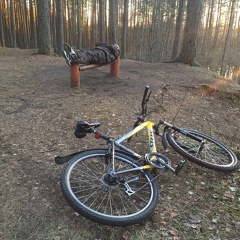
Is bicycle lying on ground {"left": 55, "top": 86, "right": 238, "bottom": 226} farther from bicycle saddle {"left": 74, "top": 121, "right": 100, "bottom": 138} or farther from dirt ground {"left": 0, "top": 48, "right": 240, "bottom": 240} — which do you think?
dirt ground {"left": 0, "top": 48, "right": 240, "bottom": 240}

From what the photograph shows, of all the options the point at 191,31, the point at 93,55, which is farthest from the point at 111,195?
the point at 191,31

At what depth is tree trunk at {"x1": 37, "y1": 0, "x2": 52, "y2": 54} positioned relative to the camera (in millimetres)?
11394

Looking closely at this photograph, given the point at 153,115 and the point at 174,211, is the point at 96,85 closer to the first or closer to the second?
the point at 153,115

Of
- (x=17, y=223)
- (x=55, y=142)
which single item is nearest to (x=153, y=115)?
(x=55, y=142)

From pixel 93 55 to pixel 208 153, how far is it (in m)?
4.43

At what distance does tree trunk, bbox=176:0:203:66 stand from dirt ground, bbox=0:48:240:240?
1.94 metres

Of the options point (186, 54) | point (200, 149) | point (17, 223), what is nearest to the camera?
point (17, 223)

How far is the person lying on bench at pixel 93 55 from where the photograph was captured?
6.29m

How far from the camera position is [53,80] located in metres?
7.54

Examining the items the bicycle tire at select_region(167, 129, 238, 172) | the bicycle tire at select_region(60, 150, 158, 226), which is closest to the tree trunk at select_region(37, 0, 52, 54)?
the bicycle tire at select_region(167, 129, 238, 172)

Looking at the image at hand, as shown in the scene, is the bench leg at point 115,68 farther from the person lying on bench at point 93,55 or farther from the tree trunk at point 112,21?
the tree trunk at point 112,21

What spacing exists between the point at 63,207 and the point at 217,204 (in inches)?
68.7

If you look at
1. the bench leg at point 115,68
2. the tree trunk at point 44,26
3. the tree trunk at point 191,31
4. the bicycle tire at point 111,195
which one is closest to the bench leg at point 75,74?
the bench leg at point 115,68

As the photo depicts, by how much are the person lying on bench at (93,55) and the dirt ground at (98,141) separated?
718 mm
